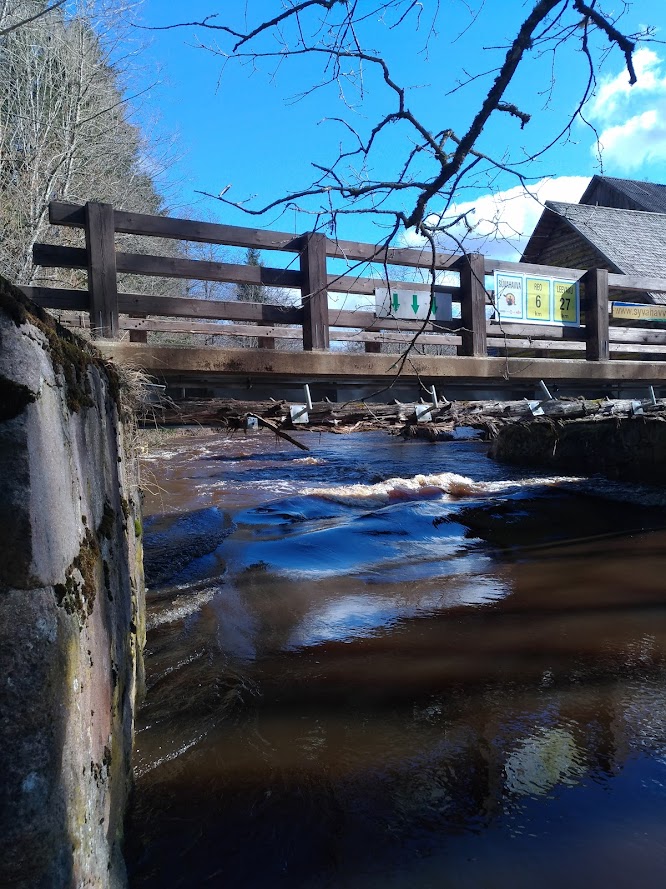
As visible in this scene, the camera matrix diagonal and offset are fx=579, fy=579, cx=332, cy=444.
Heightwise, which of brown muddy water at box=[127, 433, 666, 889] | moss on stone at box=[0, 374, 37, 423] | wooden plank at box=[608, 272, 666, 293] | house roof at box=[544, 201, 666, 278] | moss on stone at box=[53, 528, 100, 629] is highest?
house roof at box=[544, 201, 666, 278]

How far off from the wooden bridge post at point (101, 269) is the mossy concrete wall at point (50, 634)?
402 cm

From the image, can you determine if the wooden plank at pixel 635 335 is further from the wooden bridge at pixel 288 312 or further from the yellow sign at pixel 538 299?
the yellow sign at pixel 538 299

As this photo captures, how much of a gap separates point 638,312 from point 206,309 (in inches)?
301

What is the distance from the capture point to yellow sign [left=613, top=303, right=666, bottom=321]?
9.69 m

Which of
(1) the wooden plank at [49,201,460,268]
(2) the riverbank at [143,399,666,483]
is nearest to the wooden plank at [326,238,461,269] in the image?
(1) the wooden plank at [49,201,460,268]

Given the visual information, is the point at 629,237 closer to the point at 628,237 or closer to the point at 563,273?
the point at 628,237

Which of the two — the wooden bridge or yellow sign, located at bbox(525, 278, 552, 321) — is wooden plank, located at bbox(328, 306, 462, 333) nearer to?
the wooden bridge

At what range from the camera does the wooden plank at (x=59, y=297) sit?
5.31 m

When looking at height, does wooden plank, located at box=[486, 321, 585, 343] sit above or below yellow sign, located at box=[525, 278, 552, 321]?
below

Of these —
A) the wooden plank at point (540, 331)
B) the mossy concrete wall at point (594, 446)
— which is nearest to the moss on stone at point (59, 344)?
the wooden plank at point (540, 331)

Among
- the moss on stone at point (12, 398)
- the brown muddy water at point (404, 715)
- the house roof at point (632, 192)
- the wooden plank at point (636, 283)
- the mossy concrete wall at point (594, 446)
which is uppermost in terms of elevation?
the house roof at point (632, 192)

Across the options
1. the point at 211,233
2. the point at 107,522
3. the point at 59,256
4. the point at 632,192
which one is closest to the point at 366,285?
the point at 211,233

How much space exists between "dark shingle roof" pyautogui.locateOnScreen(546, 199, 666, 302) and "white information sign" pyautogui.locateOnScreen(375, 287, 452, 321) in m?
11.9

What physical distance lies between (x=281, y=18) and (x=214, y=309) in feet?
12.0
